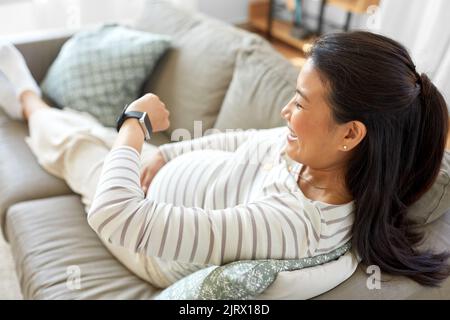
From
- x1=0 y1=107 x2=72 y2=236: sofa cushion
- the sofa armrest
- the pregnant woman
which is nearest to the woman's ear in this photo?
the pregnant woman

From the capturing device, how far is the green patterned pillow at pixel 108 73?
69.2 inches

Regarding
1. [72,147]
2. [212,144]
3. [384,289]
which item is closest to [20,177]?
[72,147]

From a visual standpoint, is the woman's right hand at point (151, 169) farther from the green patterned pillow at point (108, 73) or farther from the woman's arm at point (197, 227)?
the green patterned pillow at point (108, 73)

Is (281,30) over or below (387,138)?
below

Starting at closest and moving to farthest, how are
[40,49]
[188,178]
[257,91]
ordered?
[188,178]
[257,91]
[40,49]

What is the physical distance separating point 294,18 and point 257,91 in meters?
2.11

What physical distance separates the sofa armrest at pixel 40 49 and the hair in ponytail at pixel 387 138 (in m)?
1.41

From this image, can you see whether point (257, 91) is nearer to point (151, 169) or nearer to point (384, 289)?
point (151, 169)

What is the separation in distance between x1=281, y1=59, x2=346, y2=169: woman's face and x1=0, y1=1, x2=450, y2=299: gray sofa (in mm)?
247

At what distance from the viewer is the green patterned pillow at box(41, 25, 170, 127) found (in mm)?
1759

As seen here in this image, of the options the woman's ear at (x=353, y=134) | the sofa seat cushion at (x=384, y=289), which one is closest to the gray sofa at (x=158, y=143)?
the sofa seat cushion at (x=384, y=289)

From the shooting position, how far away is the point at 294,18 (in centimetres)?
343

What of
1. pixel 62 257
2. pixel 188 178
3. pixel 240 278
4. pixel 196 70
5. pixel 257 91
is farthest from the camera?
pixel 196 70

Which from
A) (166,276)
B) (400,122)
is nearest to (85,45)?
(166,276)
